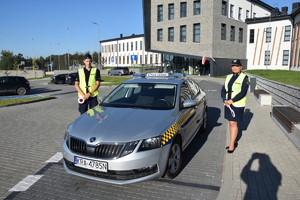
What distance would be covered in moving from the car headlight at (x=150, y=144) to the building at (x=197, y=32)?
102ft

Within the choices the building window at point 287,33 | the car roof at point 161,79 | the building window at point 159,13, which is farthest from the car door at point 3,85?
the building window at point 287,33

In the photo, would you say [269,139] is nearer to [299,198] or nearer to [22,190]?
[299,198]

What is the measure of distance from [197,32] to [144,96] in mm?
32537

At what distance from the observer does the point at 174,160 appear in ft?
13.3

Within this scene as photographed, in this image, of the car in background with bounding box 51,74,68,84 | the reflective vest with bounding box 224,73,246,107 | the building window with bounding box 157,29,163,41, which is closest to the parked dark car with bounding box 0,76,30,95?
the car in background with bounding box 51,74,68,84

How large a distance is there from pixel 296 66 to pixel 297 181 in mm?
36328

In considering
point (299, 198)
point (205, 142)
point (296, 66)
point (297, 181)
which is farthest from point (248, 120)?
point (296, 66)

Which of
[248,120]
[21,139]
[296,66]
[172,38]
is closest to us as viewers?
[21,139]

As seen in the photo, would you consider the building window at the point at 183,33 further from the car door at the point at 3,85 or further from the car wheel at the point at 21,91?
the car door at the point at 3,85

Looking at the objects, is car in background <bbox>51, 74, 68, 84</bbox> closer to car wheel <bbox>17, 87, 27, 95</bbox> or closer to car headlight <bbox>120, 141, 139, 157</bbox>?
car wheel <bbox>17, 87, 27, 95</bbox>

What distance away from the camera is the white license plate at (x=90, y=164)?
3437mm

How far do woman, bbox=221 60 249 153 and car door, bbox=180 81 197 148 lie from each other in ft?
2.38

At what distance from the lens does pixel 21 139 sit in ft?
21.4

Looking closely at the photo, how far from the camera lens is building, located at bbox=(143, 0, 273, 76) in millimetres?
34312
